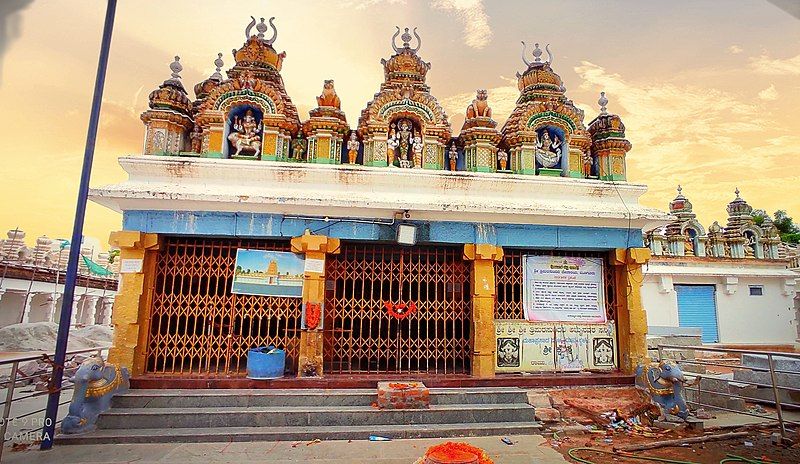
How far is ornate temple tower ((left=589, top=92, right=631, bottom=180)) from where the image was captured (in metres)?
9.13

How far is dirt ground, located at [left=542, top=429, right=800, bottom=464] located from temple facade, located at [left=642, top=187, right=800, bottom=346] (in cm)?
1130

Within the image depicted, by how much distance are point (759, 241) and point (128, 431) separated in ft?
75.6

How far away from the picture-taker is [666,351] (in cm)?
1059

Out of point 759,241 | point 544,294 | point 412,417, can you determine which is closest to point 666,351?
point 544,294

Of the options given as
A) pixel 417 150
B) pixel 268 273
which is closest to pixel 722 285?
pixel 417 150

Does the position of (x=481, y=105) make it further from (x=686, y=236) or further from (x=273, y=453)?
(x=686, y=236)

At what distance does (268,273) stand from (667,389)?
6977mm

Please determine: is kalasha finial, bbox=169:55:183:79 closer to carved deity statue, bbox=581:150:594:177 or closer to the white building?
carved deity statue, bbox=581:150:594:177

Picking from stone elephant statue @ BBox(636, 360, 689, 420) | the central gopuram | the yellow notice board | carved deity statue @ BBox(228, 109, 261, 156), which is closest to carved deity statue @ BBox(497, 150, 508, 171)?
the central gopuram

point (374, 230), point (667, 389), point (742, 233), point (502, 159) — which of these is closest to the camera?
point (667, 389)

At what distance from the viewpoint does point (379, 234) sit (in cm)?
794

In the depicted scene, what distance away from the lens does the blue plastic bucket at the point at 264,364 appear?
724cm

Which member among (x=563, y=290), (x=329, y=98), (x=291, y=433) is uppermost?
(x=329, y=98)

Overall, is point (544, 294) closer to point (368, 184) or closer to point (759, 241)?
point (368, 184)
